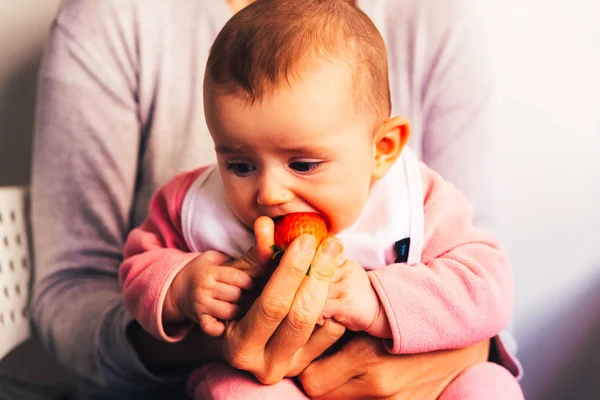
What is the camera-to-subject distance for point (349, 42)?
2.86ft

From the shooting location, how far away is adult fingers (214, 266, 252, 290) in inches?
35.3

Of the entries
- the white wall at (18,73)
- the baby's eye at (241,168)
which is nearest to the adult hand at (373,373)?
the baby's eye at (241,168)

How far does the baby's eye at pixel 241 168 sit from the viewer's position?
90 centimetres

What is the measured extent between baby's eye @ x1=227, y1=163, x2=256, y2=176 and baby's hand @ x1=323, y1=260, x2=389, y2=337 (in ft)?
0.66

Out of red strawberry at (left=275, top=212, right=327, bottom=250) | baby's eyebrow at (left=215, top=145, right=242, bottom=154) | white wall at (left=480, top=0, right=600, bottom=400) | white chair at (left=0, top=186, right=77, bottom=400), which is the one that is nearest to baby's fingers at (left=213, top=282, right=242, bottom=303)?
red strawberry at (left=275, top=212, right=327, bottom=250)

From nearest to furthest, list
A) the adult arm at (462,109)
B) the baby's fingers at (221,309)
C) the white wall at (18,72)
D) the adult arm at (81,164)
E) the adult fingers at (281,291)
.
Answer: the adult fingers at (281,291)
the baby's fingers at (221,309)
the adult arm at (81,164)
the adult arm at (462,109)
the white wall at (18,72)

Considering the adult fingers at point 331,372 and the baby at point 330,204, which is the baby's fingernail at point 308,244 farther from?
the adult fingers at point 331,372

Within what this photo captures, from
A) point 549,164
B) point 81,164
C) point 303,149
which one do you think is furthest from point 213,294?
point 549,164

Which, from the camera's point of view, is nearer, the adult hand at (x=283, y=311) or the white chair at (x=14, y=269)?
the adult hand at (x=283, y=311)

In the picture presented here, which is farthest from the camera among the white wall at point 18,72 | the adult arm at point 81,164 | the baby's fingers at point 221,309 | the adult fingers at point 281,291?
the white wall at point 18,72

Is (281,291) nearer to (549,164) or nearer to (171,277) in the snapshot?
(171,277)

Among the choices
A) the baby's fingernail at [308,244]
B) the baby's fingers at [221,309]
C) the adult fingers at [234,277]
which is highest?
the baby's fingernail at [308,244]

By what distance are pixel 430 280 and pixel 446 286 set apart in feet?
0.09

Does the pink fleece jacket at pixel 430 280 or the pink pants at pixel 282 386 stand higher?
the pink fleece jacket at pixel 430 280
